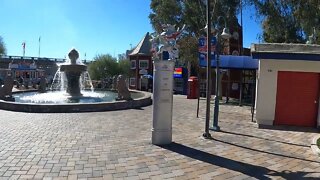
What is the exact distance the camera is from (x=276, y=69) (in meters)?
12.8

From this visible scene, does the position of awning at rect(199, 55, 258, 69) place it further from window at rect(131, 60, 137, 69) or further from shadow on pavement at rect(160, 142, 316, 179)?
window at rect(131, 60, 137, 69)

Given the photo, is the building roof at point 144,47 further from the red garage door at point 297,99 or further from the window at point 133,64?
the red garage door at point 297,99

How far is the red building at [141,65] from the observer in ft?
142

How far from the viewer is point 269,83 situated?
1288cm

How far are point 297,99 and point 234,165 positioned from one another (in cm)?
678

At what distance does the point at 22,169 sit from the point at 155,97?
3.75 meters

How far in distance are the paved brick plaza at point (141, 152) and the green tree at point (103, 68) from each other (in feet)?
135

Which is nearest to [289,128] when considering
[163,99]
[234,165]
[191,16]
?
[163,99]

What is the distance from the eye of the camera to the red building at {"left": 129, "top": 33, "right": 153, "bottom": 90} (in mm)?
43375

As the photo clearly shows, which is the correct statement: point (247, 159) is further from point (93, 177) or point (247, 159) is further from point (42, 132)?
point (42, 132)

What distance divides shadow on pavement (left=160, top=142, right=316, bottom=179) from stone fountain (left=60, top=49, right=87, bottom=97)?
13.2 metres

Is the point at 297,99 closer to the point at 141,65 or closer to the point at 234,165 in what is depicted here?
the point at 234,165

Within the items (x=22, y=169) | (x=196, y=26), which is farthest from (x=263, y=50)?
(x=196, y=26)

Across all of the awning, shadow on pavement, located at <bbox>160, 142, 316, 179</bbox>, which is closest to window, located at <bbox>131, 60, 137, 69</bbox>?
the awning
